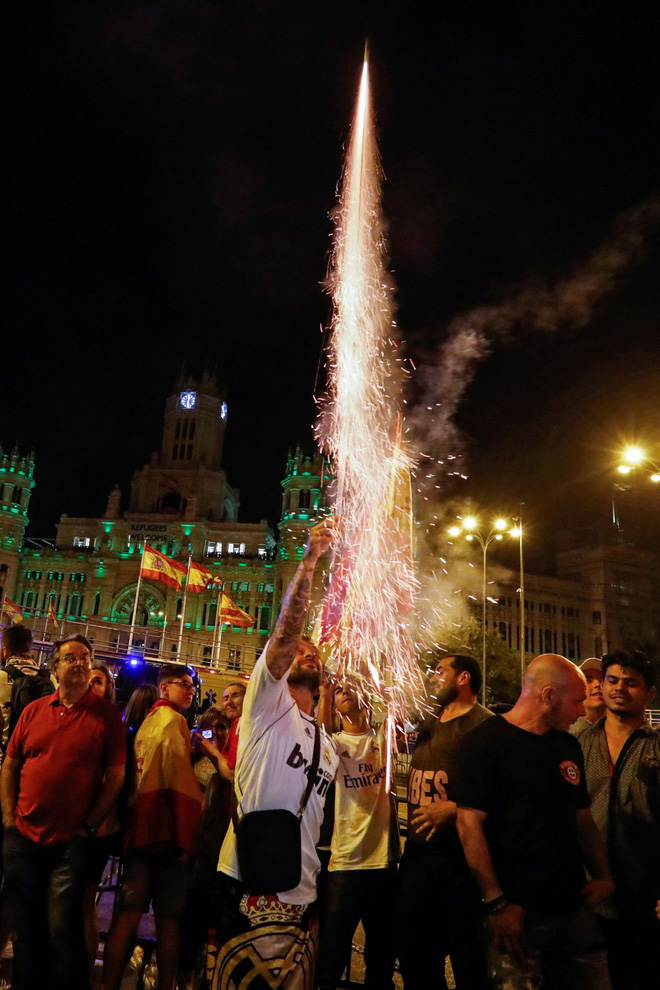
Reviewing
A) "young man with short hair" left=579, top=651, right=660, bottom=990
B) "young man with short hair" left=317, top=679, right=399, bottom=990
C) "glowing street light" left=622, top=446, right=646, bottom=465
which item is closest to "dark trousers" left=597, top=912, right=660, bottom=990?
"young man with short hair" left=579, top=651, right=660, bottom=990

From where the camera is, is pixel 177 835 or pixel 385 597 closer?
pixel 177 835

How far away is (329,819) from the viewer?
4.81m

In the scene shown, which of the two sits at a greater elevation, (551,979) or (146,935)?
(551,979)

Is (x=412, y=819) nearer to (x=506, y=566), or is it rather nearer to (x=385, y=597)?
(x=385, y=597)

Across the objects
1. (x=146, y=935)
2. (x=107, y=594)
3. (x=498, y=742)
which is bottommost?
(x=146, y=935)

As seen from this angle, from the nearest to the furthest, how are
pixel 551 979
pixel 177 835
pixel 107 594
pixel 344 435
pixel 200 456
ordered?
pixel 551 979 → pixel 177 835 → pixel 344 435 → pixel 107 594 → pixel 200 456

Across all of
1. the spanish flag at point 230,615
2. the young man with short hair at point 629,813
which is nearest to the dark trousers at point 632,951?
the young man with short hair at point 629,813

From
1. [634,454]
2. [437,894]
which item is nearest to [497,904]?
[437,894]

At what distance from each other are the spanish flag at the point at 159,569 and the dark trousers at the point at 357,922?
1157 inches

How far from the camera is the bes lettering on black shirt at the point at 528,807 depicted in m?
3.54

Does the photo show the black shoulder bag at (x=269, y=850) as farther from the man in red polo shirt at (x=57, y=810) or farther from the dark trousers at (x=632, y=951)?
the dark trousers at (x=632, y=951)

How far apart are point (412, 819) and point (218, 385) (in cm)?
8476

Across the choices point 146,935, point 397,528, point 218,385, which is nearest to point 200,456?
point 218,385

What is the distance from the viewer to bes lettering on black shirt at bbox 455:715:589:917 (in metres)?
3.54
